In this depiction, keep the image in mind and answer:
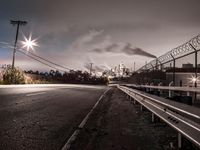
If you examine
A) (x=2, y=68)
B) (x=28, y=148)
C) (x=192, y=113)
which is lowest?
(x=28, y=148)

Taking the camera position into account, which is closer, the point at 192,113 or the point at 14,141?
the point at 192,113

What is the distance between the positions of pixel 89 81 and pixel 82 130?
365 ft

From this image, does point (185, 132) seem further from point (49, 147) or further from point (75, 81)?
point (75, 81)

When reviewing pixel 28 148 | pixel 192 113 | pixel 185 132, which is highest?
pixel 192 113

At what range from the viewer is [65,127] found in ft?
Answer: 23.4

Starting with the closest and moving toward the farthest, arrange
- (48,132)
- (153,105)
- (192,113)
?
(192,113), (48,132), (153,105)

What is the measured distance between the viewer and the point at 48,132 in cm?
636

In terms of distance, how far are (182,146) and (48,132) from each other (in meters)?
3.05

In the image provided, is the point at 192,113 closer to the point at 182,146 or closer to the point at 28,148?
the point at 182,146

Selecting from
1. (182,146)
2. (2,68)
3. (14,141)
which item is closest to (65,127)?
(14,141)

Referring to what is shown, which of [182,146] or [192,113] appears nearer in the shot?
A: [192,113]

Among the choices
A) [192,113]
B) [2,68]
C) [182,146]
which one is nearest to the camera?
[192,113]

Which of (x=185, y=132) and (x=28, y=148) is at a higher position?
(x=185, y=132)

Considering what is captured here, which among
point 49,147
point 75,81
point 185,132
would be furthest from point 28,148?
point 75,81
